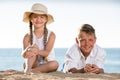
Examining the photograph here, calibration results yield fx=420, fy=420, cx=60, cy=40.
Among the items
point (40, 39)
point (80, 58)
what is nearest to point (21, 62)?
point (40, 39)

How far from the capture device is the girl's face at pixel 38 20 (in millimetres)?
5625

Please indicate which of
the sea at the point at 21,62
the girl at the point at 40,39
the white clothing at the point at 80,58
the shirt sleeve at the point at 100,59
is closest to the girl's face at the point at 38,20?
the girl at the point at 40,39

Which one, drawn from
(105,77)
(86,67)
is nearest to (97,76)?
(105,77)

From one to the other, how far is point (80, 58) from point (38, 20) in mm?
763

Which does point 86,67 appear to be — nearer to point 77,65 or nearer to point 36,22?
point 77,65

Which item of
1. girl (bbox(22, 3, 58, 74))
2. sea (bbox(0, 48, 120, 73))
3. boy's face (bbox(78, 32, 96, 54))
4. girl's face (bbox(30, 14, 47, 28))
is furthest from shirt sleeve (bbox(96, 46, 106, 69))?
sea (bbox(0, 48, 120, 73))

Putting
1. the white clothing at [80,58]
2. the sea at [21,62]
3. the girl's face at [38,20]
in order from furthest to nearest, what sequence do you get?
Result: the sea at [21,62]
the girl's face at [38,20]
the white clothing at [80,58]

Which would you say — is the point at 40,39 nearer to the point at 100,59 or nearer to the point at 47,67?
the point at 47,67

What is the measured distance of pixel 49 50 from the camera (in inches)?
217

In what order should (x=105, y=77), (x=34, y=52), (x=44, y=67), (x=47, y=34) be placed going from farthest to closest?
(x=47, y=34) < (x=44, y=67) < (x=34, y=52) < (x=105, y=77)

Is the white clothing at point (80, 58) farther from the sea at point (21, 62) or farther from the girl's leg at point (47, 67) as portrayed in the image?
the sea at point (21, 62)

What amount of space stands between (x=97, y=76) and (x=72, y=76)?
28cm

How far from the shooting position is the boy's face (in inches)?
213

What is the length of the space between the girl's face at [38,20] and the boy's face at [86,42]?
0.58 m
